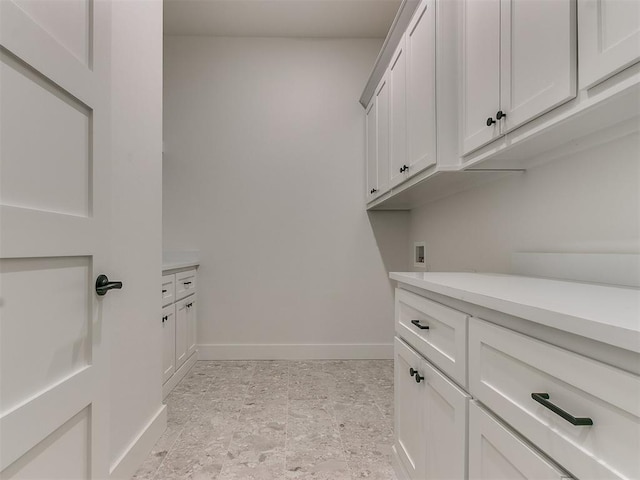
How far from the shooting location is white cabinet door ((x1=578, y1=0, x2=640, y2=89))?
68 centimetres

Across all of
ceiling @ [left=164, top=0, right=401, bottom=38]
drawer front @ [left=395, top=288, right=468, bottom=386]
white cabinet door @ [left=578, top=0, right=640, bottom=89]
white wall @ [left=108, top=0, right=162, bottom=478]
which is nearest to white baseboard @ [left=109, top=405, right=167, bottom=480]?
white wall @ [left=108, top=0, right=162, bottom=478]

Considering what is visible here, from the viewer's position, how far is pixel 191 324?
2756 millimetres

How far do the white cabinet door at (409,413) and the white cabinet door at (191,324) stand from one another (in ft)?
6.17

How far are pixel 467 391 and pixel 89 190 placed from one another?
110 cm

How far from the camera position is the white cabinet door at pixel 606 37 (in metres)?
Answer: 0.68

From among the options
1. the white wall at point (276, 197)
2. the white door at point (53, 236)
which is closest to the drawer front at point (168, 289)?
the white wall at point (276, 197)

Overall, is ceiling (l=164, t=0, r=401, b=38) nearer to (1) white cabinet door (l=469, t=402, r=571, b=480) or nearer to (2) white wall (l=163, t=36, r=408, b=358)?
(2) white wall (l=163, t=36, r=408, b=358)

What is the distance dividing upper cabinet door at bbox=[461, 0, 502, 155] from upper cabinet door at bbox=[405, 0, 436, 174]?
174 millimetres

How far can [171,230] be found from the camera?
9.64ft

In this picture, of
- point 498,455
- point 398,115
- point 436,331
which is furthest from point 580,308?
point 398,115

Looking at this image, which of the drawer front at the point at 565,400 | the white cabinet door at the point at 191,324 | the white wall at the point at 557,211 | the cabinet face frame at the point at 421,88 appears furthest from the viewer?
the white cabinet door at the point at 191,324

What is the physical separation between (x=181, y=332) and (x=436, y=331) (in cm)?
206

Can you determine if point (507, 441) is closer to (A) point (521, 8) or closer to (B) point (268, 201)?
(A) point (521, 8)

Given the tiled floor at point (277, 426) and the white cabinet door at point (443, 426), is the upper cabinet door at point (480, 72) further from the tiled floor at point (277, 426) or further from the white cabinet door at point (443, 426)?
the tiled floor at point (277, 426)
